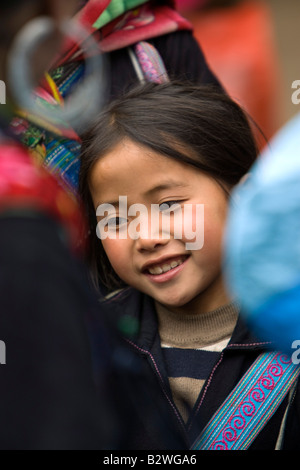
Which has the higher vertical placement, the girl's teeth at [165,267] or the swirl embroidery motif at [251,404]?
the girl's teeth at [165,267]

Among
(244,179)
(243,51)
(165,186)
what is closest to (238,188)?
(244,179)

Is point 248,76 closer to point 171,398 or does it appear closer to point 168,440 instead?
point 171,398

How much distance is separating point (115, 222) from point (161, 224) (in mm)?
120

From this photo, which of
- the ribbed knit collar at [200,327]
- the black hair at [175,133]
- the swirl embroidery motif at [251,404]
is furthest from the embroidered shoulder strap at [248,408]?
the black hair at [175,133]

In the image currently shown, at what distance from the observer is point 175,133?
5.49ft

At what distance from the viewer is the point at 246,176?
1677mm

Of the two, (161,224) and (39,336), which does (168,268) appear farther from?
(39,336)

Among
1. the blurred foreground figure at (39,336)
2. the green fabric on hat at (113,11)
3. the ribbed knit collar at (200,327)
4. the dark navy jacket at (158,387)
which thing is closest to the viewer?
the blurred foreground figure at (39,336)

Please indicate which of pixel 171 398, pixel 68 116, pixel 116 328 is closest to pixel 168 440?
pixel 116 328

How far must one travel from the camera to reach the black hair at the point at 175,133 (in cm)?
166

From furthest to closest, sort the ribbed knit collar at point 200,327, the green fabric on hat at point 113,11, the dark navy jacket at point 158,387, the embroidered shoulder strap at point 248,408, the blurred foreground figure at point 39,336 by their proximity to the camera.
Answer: the green fabric on hat at point 113,11, the ribbed knit collar at point 200,327, the embroidered shoulder strap at point 248,408, the dark navy jacket at point 158,387, the blurred foreground figure at point 39,336

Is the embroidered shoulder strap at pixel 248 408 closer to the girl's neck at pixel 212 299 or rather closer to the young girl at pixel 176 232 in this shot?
the young girl at pixel 176 232

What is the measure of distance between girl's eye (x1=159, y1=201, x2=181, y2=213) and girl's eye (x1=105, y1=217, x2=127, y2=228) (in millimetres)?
79

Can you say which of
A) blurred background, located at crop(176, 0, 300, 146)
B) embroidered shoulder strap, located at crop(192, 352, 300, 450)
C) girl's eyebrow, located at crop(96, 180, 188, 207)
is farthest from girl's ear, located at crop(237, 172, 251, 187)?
blurred background, located at crop(176, 0, 300, 146)
